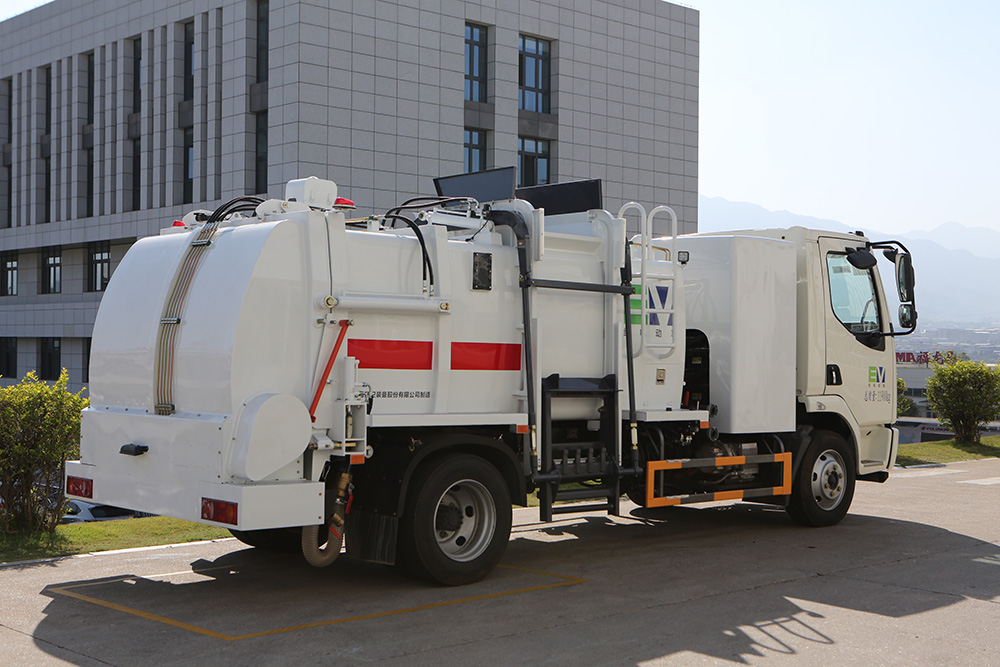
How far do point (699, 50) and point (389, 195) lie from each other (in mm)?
21078

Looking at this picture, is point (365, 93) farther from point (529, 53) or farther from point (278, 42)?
point (529, 53)

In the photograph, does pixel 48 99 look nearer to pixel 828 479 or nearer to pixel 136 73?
pixel 136 73

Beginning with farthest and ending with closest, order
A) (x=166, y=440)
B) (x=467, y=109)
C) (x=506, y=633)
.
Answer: (x=467, y=109) → (x=166, y=440) → (x=506, y=633)

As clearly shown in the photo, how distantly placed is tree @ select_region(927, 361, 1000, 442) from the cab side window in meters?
13.8

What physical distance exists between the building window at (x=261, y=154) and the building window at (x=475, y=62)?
8331mm

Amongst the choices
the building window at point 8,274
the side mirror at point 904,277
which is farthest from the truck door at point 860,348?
the building window at point 8,274

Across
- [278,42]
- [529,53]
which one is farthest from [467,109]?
[278,42]

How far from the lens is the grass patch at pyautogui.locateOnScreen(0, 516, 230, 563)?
33.0ft

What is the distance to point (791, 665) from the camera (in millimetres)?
6582

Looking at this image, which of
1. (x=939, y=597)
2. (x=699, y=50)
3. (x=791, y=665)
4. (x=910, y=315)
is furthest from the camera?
(x=699, y=50)

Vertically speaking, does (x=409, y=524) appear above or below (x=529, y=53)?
below

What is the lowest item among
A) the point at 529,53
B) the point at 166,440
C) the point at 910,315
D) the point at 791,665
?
the point at 791,665

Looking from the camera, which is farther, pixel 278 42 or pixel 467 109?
pixel 467 109

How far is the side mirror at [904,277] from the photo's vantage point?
38.3 ft
